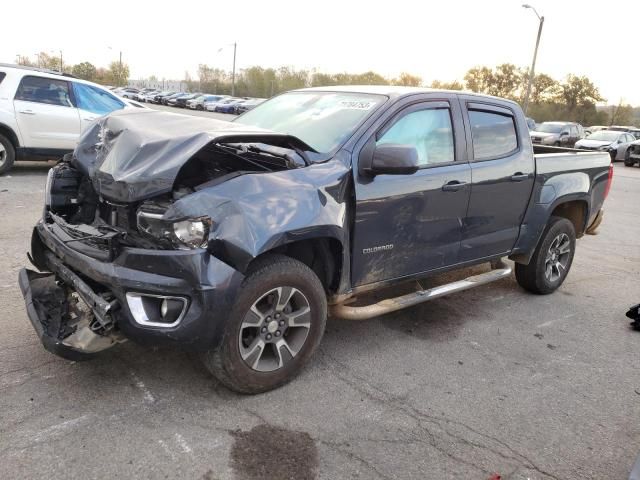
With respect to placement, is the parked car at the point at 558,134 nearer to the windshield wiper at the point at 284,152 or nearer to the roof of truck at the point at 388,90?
the roof of truck at the point at 388,90

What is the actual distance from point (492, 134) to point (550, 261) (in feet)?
5.65

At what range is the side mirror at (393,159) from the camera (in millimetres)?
3520

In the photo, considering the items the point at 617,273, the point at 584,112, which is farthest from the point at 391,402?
the point at 584,112

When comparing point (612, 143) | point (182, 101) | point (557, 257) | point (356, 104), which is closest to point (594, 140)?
point (612, 143)

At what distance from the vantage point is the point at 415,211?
156 inches

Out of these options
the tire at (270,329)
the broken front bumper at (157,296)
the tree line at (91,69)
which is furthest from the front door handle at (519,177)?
the tree line at (91,69)

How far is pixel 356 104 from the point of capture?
13.4 ft

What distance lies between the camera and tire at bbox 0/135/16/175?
9.04 meters

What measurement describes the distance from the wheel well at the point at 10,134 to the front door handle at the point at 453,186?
7743mm

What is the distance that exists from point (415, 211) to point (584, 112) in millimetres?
61114

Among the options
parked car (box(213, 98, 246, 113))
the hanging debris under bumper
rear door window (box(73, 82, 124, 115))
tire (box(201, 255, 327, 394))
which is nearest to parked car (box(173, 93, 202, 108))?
parked car (box(213, 98, 246, 113))

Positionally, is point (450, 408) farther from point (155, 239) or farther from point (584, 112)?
point (584, 112)

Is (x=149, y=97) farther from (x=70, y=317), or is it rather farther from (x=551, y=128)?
(x=70, y=317)

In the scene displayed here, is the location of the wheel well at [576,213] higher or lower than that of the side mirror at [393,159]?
lower
